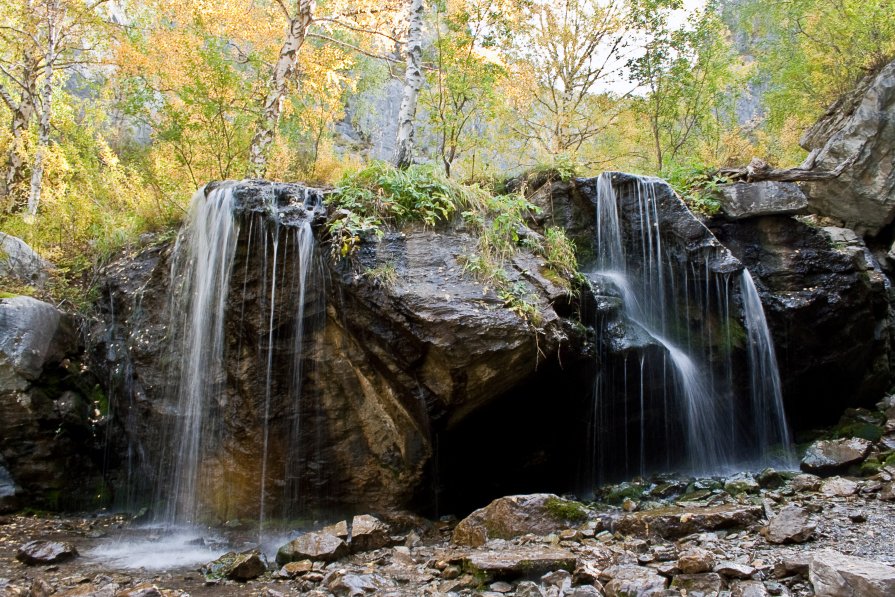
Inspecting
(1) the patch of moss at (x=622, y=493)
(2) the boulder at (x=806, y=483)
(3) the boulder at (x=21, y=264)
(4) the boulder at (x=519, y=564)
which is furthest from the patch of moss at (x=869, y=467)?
(3) the boulder at (x=21, y=264)

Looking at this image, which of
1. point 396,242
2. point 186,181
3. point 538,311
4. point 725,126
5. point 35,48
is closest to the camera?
point 538,311

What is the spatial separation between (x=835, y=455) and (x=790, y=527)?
327 centimetres

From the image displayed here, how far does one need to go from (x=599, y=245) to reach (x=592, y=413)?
2.69m

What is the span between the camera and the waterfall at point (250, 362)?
20.8ft

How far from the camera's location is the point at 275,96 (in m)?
9.92

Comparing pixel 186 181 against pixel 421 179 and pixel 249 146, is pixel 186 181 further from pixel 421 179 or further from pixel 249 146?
pixel 421 179

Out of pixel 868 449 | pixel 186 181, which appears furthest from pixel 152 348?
pixel 868 449

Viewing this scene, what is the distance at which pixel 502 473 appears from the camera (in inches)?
271

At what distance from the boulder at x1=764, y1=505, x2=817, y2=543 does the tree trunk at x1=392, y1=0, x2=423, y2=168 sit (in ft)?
21.9

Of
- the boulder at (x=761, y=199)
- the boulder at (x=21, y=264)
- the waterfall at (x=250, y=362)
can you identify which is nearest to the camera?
the waterfall at (x=250, y=362)

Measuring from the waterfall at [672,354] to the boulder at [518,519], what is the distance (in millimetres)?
2414

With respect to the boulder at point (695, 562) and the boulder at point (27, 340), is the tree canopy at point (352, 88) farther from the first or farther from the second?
the boulder at point (695, 562)

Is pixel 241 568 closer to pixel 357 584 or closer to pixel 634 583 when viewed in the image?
pixel 357 584

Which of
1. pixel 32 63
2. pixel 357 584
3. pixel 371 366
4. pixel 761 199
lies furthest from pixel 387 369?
pixel 32 63
